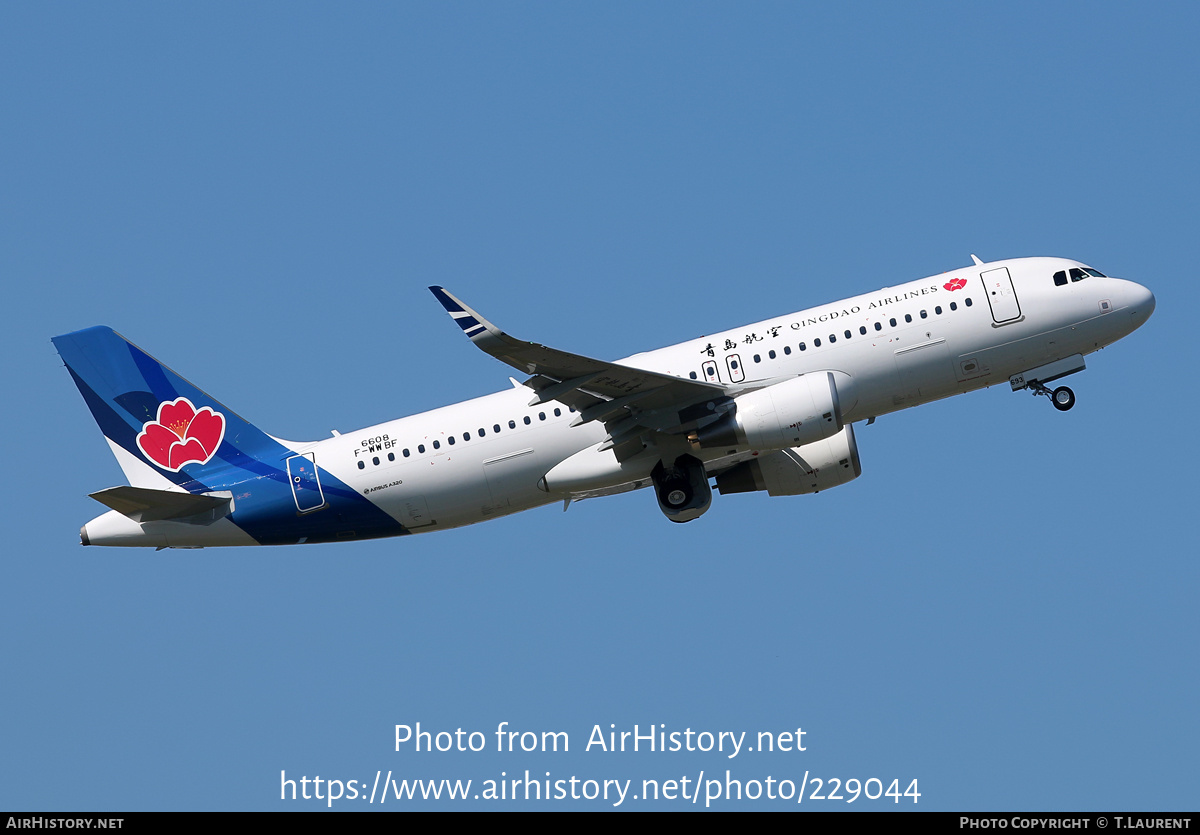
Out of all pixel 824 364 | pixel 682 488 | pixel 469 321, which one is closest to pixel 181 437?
pixel 469 321

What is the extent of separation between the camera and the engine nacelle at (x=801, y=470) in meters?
39.1

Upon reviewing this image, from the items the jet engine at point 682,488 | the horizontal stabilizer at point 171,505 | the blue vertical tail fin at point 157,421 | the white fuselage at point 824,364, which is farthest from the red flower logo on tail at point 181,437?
the jet engine at point 682,488

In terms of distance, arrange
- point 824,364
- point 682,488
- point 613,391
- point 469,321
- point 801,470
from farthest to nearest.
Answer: point 801,470 < point 682,488 < point 824,364 < point 613,391 < point 469,321

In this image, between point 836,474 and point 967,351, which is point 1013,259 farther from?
point 836,474

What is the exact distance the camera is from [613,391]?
3519 cm

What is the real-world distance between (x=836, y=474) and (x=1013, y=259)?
751 cm

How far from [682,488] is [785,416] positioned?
371cm

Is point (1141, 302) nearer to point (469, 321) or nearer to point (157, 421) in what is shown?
point (469, 321)

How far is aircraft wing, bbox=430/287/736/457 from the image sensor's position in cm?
3331

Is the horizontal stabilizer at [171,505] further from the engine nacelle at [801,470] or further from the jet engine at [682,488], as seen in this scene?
the engine nacelle at [801,470]

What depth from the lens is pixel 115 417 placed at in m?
40.0

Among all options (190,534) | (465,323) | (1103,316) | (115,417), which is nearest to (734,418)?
(465,323)

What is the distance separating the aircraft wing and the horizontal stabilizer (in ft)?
30.1

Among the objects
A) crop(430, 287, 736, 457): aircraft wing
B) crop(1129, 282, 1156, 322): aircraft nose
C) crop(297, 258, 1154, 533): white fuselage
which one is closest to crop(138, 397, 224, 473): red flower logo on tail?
crop(297, 258, 1154, 533): white fuselage
